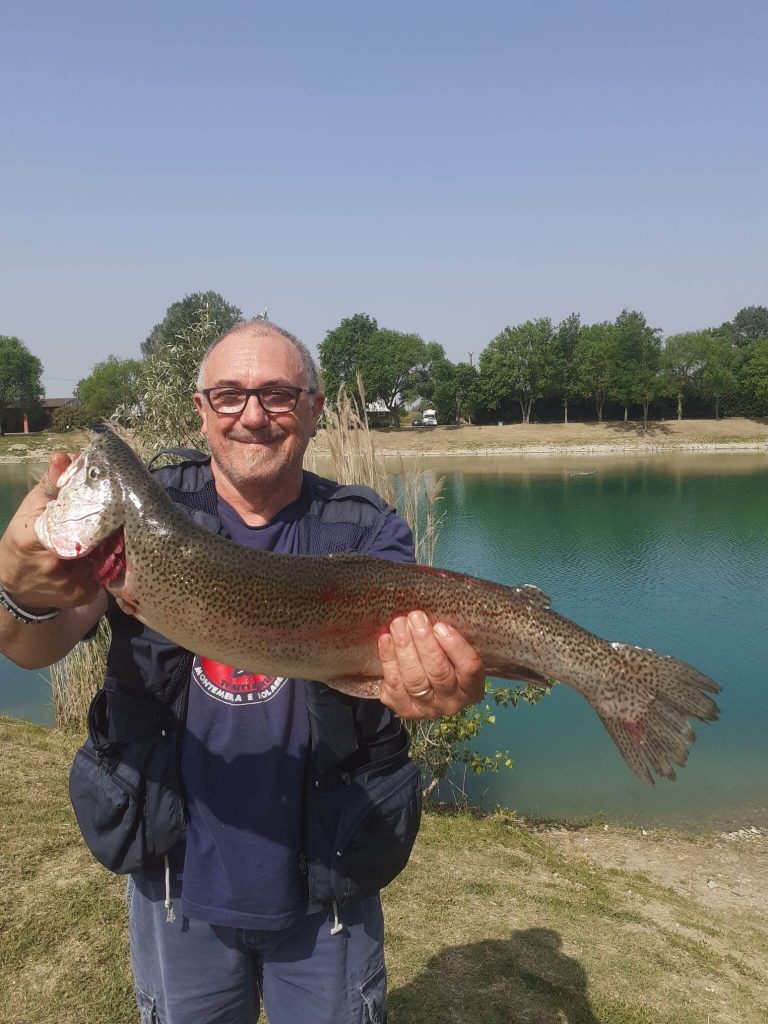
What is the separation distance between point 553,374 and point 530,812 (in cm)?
7922

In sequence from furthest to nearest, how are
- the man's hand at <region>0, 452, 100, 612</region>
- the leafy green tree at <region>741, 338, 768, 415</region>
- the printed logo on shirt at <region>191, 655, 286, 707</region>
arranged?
the leafy green tree at <region>741, 338, 768, 415</region> → the printed logo on shirt at <region>191, 655, 286, 707</region> → the man's hand at <region>0, 452, 100, 612</region>

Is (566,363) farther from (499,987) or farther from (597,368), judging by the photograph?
(499,987)

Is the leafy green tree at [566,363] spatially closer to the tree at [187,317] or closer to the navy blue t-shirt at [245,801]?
the tree at [187,317]

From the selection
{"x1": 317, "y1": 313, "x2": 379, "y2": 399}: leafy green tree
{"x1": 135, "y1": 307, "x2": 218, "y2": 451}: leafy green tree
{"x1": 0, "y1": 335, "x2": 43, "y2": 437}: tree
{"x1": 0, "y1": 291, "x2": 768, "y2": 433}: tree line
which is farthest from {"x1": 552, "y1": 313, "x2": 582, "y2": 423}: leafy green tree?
{"x1": 135, "y1": 307, "x2": 218, "y2": 451}: leafy green tree

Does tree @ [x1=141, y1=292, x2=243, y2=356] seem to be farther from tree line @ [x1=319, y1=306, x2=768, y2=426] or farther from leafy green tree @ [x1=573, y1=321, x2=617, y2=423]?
leafy green tree @ [x1=573, y1=321, x2=617, y2=423]

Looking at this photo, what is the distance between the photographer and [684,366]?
81188 millimetres

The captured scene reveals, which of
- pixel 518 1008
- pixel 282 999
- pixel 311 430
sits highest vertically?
pixel 311 430

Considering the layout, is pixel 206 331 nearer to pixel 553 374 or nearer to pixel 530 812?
pixel 530 812

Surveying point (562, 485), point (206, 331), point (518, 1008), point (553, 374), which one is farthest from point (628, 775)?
point (553, 374)

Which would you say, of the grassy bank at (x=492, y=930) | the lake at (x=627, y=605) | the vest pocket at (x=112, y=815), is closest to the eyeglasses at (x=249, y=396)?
the vest pocket at (x=112, y=815)

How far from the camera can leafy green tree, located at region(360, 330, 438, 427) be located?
92438 millimetres

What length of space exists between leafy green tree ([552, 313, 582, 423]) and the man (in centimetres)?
8518

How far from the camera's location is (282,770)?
3020mm

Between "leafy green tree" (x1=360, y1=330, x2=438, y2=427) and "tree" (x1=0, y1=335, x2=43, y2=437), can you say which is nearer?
"tree" (x1=0, y1=335, x2=43, y2=437)
